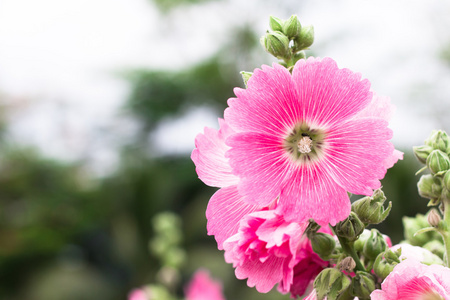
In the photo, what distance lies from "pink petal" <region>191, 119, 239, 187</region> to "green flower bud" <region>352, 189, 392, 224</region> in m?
0.10

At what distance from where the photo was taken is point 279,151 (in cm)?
33

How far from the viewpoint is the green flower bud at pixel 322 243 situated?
0.32 m

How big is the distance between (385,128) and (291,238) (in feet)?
0.32

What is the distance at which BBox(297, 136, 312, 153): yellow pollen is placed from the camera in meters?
0.33

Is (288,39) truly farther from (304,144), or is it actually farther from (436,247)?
(436,247)

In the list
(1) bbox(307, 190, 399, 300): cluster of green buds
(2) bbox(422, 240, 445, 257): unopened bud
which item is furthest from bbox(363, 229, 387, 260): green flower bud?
(2) bbox(422, 240, 445, 257): unopened bud

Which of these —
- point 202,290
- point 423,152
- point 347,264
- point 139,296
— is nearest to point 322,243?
point 347,264

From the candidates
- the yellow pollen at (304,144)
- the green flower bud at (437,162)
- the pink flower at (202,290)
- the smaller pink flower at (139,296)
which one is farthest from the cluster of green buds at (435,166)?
the pink flower at (202,290)

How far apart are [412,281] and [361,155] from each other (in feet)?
0.28

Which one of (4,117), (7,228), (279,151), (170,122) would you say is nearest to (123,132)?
(170,122)

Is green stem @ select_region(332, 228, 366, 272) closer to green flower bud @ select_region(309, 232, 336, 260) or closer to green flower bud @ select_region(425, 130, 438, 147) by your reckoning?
green flower bud @ select_region(309, 232, 336, 260)

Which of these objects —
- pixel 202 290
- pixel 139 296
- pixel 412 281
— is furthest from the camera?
pixel 202 290

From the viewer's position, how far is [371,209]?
1.04 ft

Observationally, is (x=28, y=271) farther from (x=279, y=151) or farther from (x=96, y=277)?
(x=279, y=151)
